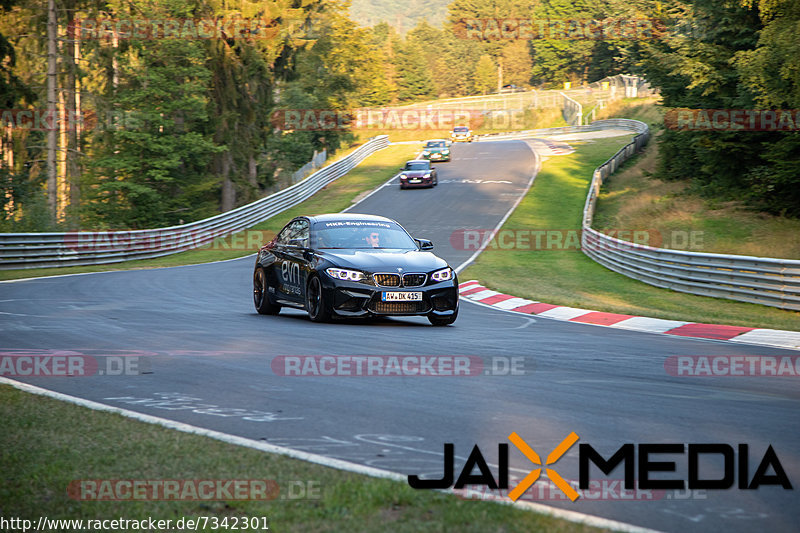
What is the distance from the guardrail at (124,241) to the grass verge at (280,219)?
34 cm

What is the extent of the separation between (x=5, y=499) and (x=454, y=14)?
176434 millimetres

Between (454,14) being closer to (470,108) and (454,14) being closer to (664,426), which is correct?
(470,108)

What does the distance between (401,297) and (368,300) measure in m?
0.46

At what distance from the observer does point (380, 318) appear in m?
13.3

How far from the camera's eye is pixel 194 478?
4.46 m

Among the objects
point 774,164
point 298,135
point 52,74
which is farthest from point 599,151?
point 52,74

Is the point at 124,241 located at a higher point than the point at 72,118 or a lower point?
lower

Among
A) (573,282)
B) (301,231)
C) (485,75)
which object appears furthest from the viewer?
(485,75)

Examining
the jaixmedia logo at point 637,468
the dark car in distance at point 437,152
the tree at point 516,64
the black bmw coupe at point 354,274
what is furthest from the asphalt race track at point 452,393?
the tree at point 516,64

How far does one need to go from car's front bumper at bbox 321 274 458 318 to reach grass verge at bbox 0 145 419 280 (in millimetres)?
13609

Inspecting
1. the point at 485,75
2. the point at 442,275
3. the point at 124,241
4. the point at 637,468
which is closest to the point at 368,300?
the point at 442,275

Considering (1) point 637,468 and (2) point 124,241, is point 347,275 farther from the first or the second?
(2) point 124,241

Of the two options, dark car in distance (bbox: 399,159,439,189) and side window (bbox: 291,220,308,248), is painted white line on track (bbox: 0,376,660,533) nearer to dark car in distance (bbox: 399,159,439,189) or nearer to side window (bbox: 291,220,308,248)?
side window (bbox: 291,220,308,248)

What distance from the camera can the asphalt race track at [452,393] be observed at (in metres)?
4.76
